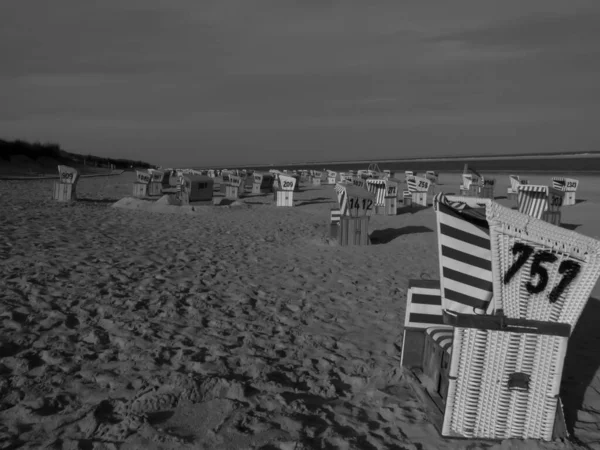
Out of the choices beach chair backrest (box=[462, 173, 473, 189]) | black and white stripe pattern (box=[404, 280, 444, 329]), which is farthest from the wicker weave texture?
beach chair backrest (box=[462, 173, 473, 189])

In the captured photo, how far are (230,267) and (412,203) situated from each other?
15.5 m

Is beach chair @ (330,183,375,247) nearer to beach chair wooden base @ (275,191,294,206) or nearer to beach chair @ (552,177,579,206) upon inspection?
beach chair wooden base @ (275,191,294,206)

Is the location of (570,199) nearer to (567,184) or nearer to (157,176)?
(567,184)

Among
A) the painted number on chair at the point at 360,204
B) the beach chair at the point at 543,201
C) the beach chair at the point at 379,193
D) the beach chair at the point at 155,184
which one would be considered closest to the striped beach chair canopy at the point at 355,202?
the painted number on chair at the point at 360,204

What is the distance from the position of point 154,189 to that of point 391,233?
645 inches

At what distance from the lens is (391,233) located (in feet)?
43.1

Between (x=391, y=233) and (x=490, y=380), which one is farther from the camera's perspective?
(x=391, y=233)

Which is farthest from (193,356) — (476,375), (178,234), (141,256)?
(178,234)

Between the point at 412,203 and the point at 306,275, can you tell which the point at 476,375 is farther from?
the point at 412,203

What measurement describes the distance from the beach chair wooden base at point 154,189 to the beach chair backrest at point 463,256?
23.4 meters

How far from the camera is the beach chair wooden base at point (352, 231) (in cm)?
1070

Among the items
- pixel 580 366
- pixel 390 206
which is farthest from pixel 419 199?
pixel 580 366

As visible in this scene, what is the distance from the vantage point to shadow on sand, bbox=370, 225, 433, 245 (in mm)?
11867

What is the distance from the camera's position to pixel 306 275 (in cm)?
752
